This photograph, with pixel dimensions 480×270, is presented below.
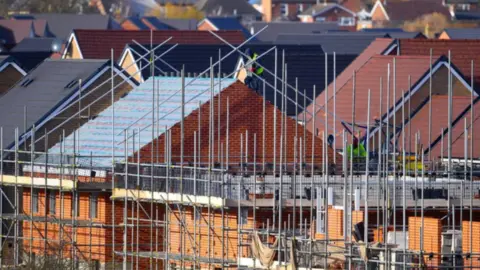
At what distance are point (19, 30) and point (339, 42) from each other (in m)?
22.9

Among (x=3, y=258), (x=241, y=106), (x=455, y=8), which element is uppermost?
(x=455, y=8)

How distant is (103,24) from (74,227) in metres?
60.9

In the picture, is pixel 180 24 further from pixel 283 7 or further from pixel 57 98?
pixel 57 98

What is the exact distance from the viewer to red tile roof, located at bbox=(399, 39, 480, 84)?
56875 mm

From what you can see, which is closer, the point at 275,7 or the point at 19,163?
the point at 19,163

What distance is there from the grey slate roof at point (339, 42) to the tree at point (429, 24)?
32.2m

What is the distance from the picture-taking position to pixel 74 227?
→ 38406 millimetres

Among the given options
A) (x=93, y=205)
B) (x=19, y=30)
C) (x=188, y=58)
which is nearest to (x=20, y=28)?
(x=19, y=30)

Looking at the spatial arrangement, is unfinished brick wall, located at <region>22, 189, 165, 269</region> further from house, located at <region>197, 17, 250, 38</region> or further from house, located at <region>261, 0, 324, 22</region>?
house, located at <region>261, 0, 324, 22</region>

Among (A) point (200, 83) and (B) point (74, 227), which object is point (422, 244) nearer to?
(B) point (74, 227)

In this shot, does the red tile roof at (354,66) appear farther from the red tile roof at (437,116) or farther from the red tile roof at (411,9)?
the red tile roof at (411,9)

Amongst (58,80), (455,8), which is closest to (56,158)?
(58,80)

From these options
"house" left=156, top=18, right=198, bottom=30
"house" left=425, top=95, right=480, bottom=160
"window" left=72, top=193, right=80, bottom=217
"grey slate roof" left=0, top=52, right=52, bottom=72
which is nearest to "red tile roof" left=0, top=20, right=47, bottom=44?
"house" left=156, top=18, right=198, bottom=30

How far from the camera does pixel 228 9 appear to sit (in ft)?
468
